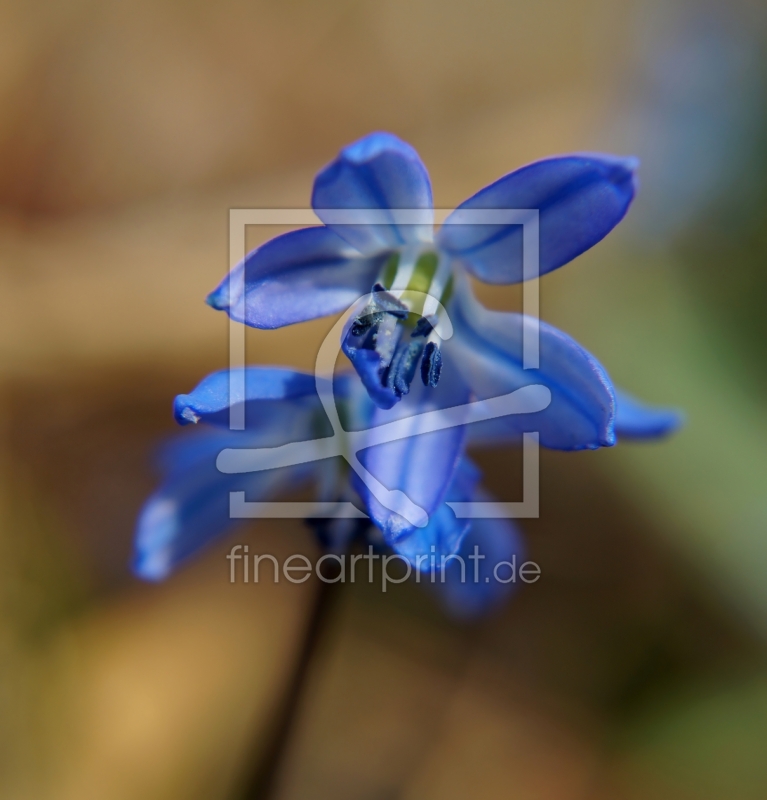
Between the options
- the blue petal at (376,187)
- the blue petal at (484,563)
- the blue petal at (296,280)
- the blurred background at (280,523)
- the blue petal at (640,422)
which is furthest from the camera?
the blurred background at (280,523)

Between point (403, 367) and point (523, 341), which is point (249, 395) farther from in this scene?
point (523, 341)

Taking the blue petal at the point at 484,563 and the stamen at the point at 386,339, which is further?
the blue petal at the point at 484,563

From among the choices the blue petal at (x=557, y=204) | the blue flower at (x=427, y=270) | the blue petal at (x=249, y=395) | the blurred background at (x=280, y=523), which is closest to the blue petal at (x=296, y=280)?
the blue flower at (x=427, y=270)

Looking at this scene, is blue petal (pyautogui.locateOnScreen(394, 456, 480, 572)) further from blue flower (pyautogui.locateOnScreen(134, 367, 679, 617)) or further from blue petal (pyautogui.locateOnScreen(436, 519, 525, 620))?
blue petal (pyautogui.locateOnScreen(436, 519, 525, 620))

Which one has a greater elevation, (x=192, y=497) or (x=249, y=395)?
(x=249, y=395)

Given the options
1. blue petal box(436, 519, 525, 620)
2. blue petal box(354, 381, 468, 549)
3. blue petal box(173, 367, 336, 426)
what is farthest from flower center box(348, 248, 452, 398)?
blue petal box(436, 519, 525, 620)

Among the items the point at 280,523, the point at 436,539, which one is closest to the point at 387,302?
the point at 436,539

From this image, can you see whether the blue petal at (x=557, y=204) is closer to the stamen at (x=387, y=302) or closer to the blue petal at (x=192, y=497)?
the stamen at (x=387, y=302)
